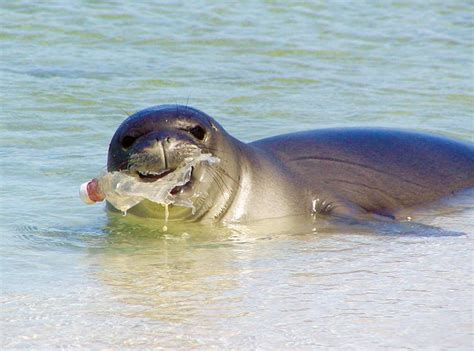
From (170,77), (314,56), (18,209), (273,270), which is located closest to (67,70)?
(170,77)

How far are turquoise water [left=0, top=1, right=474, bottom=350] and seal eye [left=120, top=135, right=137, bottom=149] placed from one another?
449mm

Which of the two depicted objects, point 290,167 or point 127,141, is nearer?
point 127,141

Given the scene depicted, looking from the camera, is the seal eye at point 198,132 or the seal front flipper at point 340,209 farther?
the seal front flipper at point 340,209

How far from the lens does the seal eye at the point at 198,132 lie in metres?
6.39

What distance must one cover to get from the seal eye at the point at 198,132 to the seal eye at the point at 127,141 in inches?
13.0

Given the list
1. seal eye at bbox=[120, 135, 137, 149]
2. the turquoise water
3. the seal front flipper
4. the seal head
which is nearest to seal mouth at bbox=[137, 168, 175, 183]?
the seal head

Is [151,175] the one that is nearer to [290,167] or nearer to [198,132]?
[198,132]

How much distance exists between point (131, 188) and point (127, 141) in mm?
262

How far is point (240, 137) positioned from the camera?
892 cm

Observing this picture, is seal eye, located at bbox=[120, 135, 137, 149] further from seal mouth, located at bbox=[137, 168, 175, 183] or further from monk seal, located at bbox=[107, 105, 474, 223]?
seal mouth, located at bbox=[137, 168, 175, 183]

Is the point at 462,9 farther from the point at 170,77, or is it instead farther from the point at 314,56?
the point at 170,77

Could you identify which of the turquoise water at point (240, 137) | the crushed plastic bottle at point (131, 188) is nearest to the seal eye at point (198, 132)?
the crushed plastic bottle at point (131, 188)

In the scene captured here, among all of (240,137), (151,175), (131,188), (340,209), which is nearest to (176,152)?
(151,175)

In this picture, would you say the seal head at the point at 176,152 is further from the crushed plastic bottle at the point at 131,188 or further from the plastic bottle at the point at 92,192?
the plastic bottle at the point at 92,192
